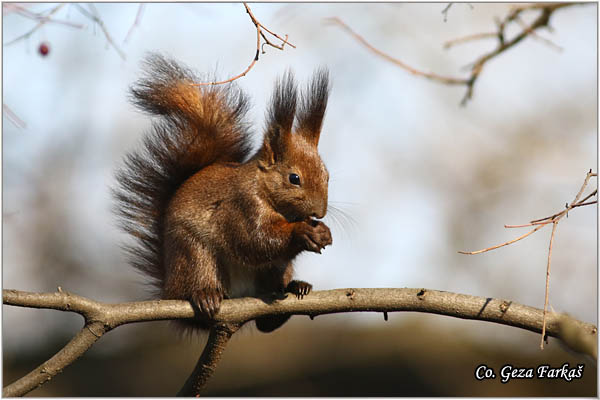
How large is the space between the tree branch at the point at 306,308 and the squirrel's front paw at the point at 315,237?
0.21 meters

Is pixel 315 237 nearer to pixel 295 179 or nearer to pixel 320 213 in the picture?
pixel 320 213

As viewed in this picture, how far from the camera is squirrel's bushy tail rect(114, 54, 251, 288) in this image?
341 centimetres

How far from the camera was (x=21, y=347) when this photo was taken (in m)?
6.34

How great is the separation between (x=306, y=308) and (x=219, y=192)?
851 millimetres

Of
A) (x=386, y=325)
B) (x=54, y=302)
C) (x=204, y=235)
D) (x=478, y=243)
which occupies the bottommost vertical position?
(x=54, y=302)

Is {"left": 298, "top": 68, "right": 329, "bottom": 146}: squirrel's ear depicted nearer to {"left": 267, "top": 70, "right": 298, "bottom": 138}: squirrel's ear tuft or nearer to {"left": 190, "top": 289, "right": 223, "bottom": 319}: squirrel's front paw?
{"left": 267, "top": 70, "right": 298, "bottom": 138}: squirrel's ear tuft

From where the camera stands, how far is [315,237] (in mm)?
2818

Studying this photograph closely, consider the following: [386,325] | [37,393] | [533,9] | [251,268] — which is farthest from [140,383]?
[533,9]

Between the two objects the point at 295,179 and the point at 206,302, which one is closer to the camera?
the point at 206,302

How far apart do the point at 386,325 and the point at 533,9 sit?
185 inches

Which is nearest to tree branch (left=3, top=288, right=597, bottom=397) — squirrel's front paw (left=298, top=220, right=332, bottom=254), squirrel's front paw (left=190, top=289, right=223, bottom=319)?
squirrel's front paw (left=190, top=289, right=223, bottom=319)

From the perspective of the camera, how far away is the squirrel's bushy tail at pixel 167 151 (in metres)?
3.41

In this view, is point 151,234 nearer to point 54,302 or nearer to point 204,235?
point 204,235

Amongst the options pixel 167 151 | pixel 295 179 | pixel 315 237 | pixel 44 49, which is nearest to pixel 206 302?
pixel 315 237
